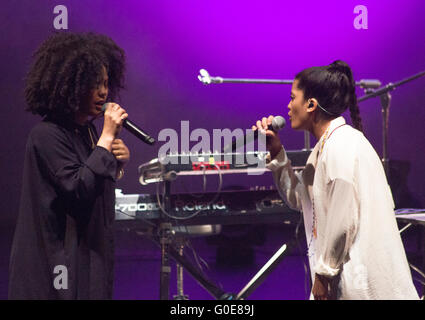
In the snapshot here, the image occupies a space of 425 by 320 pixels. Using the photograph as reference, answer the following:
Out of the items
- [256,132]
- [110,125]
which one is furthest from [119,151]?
[256,132]

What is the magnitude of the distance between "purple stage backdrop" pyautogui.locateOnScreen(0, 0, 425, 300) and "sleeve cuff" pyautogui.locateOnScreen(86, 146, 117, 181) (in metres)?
3.18

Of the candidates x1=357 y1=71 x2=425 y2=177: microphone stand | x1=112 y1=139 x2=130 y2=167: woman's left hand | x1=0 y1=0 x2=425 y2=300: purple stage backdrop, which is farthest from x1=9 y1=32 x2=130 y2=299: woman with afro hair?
x1=0 y1=0 x2=425 y2=300: purple stage backdrop

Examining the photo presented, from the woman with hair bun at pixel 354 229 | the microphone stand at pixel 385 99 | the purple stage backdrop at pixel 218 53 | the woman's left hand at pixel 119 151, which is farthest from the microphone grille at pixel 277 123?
the purple stage backdrop at pixel 218 53

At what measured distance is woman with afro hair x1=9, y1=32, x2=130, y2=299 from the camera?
4.88 feet

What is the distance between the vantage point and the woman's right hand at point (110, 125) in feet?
5.16

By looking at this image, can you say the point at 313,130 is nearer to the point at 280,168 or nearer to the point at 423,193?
the point at 280,168

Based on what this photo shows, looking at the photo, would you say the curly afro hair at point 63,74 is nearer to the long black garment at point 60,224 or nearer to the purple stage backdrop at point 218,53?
the long black garment at point 60,224

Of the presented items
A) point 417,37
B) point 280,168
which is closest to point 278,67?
point 417,37

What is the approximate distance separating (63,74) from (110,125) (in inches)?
10.4

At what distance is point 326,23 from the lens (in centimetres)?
470

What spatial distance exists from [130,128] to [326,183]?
2.37 feet

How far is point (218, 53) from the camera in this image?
470cm

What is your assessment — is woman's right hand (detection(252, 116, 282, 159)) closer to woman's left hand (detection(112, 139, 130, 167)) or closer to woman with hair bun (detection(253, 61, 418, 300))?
woman with hair bun (detection(253, 61, 418, 300))
